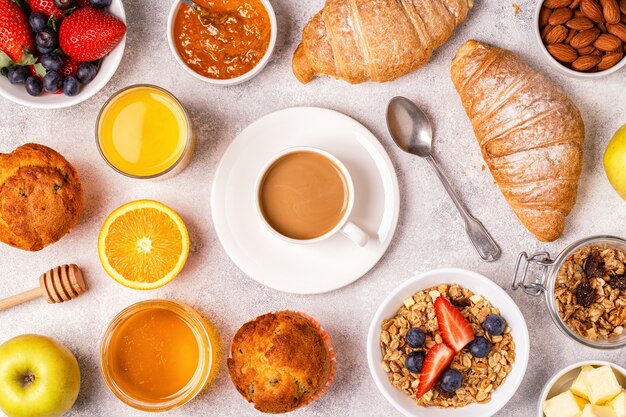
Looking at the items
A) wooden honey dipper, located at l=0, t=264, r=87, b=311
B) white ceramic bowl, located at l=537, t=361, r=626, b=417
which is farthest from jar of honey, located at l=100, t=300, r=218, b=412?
white ceramic bowl, located at l=537, t=361, r=626, b=417

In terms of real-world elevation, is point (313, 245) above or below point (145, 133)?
below

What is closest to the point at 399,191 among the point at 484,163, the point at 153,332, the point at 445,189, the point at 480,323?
the point at 445,189

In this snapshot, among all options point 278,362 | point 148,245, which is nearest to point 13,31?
point 148,245

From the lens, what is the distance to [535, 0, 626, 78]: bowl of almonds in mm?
2033

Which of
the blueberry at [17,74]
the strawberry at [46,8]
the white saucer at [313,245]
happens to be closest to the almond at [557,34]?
the white saucer at [313,245]

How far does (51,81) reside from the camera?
6.61ft

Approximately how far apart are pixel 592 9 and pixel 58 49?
65.5 inches

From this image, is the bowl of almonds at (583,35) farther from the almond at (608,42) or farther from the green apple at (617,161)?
the green apple at (617,161)

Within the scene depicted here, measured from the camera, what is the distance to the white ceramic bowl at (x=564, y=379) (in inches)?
79.4

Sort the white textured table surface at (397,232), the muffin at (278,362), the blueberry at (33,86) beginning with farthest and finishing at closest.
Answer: the white textured table surface at (397,232)
the blueberry at (33,86)
the muffin at (278,362)

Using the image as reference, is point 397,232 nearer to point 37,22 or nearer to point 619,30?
point 619,30

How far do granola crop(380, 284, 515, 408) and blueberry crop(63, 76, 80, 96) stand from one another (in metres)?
1.22

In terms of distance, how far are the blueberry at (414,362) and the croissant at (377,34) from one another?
0.87 m

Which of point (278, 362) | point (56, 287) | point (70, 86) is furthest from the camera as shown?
point (56, 287)
